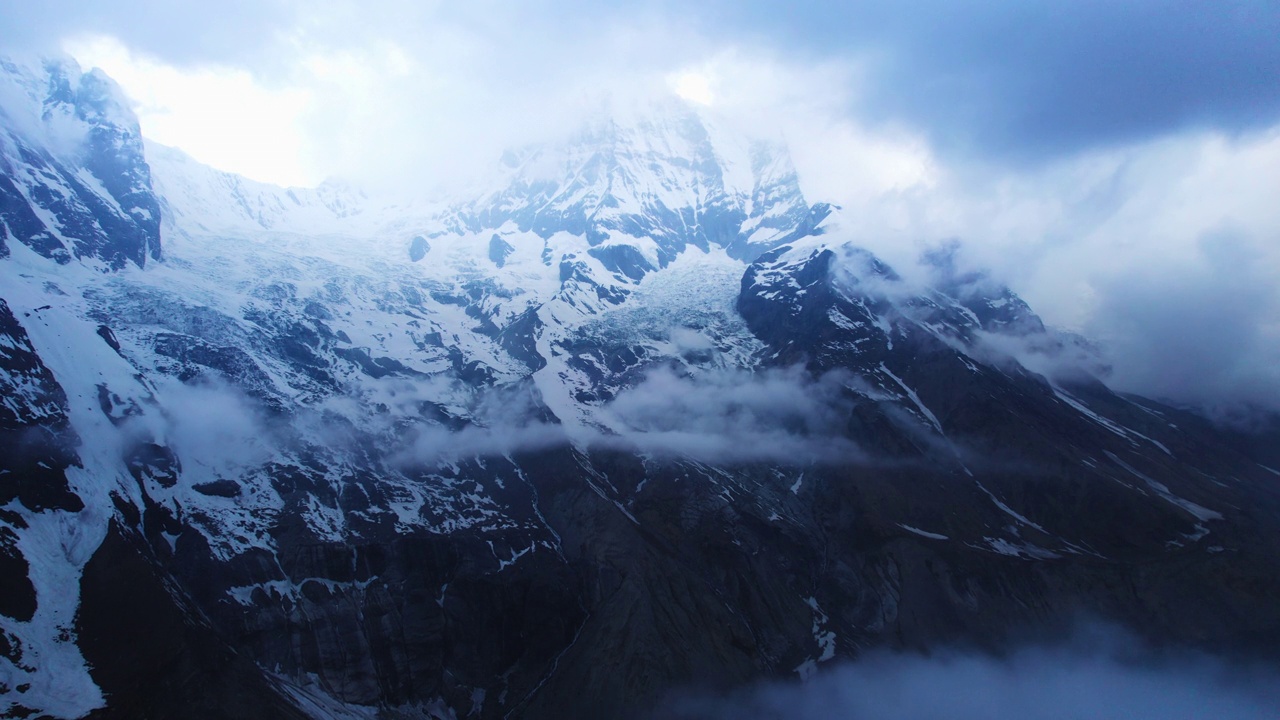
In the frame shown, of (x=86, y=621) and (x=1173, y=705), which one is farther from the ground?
(x=86, y=621)

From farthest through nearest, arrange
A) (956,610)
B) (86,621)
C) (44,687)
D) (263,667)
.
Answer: (956,610) < (263,667) < (86,621) < (44,687)

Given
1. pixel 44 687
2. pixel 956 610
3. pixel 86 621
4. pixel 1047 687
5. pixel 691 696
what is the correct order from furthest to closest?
pixel 956 610 → pixel 1047 687 → pixel 691 696 → pixel 86 621 → pixel 44 687

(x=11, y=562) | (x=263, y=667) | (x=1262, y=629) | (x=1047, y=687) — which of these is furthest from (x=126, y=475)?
(x=1262, y=629)

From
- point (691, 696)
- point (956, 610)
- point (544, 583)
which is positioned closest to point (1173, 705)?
point (956, 610)

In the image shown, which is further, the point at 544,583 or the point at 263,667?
the point at 544,583

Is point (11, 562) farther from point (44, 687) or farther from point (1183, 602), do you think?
point (1183, 602)

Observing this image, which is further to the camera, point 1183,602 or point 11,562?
point 1183,602

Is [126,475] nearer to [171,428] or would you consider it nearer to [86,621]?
[171,428]

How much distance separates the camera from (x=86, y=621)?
13325 centimetres

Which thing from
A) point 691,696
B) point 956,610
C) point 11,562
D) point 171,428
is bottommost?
point 691,696

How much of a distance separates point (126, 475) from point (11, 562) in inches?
1546

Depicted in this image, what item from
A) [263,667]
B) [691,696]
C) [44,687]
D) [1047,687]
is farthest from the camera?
[1047,687]

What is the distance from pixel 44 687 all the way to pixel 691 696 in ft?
388

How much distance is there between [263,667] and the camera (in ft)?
508
